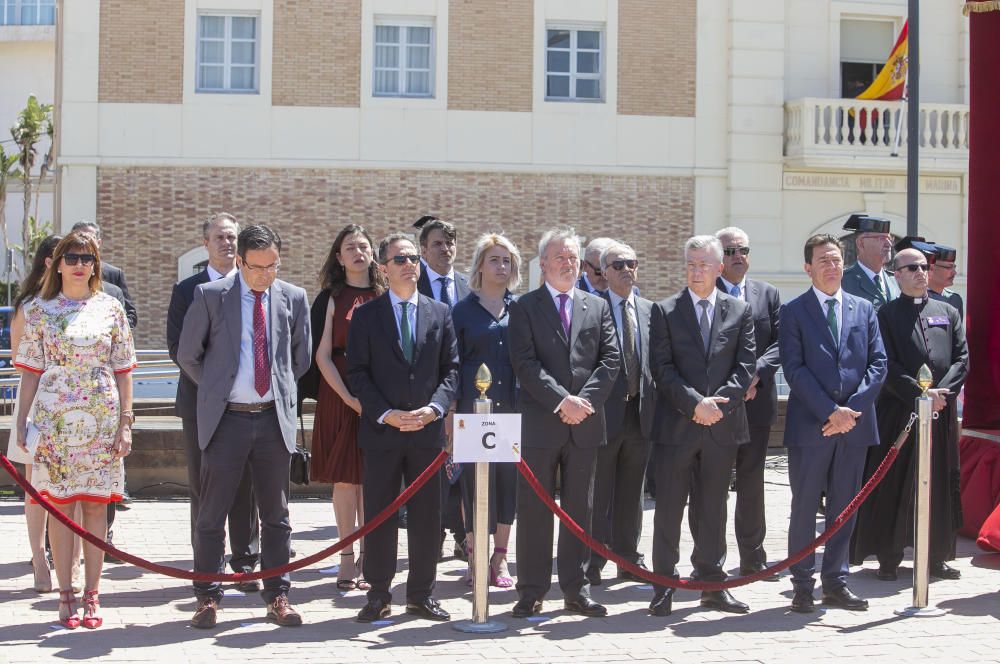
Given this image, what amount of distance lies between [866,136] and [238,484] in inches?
839

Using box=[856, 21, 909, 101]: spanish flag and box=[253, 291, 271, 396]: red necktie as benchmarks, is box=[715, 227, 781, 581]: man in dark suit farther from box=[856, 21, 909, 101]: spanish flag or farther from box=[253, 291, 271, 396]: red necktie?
box=[856, 21, 909, 101]: spanish flag

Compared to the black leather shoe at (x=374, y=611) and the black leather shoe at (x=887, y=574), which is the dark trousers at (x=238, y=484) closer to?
the black leather shoe at (x=374, y=611)

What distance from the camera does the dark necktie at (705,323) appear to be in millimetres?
8000

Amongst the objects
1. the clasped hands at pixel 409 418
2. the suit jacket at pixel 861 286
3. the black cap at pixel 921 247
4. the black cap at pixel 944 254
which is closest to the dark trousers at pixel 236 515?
the clasped hands at pixel 409 418

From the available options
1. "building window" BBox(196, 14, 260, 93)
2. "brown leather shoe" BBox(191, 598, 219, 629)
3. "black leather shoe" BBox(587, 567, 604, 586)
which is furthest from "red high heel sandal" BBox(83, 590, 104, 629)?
"building window" BBox(196, 14, 260, 93)

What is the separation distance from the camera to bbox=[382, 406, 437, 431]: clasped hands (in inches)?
295

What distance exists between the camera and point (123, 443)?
748 cm

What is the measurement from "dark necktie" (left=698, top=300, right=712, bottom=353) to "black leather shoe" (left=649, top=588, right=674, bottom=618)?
1.47 meters

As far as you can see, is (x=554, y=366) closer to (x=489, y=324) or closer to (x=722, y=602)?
A: (x=489, y=324)

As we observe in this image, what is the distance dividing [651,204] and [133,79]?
999 cm

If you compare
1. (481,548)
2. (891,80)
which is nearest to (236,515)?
(481,548)

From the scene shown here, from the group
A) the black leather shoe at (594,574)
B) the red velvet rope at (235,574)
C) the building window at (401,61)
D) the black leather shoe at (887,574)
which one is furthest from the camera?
the building window at (401,61)

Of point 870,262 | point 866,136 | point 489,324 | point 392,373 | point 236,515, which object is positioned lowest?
point 236,515

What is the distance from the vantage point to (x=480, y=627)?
7.33m
